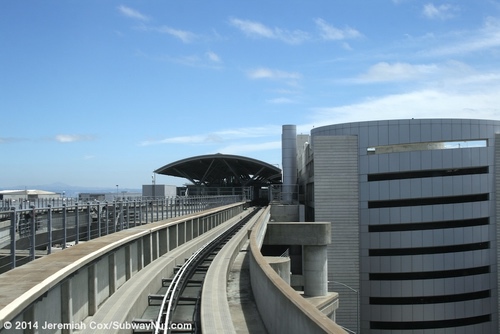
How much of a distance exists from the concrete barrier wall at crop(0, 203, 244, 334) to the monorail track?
1135 millimetres

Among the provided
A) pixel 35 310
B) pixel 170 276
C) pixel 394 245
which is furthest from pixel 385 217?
pixel 35 310

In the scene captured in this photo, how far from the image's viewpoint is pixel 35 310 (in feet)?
24.3

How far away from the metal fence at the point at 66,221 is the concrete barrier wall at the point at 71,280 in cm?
65

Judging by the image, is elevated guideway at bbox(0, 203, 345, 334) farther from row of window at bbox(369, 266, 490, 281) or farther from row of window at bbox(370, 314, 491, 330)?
row of window at bbox(370, 314, 491, 330)

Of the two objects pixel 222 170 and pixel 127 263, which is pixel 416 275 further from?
pixel 222 170

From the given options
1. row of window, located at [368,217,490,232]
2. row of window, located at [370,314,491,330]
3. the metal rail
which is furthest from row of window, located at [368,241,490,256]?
the metal rail

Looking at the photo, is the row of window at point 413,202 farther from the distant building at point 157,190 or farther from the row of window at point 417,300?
the distant building at point 157,190

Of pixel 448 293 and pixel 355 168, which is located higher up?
pixel 355 168

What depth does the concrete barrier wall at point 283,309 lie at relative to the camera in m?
5.90

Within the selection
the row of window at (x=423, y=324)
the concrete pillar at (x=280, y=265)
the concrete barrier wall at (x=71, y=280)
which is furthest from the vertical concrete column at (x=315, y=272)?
the concrete barrier wall at (x=71, y=280)

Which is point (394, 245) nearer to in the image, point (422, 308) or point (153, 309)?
point (422, 308)

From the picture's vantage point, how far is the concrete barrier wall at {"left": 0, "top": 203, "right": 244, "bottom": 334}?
677 centimetres

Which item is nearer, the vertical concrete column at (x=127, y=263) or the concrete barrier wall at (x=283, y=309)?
the concrete barrier wall at (x=283, y=309)

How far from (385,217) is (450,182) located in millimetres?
6938
